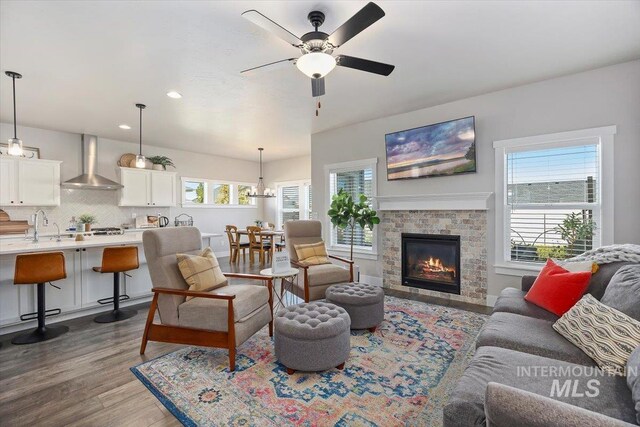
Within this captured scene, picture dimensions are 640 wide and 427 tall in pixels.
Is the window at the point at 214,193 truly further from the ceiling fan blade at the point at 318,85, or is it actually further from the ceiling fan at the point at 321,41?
the ceiling fan at the point at 321,41

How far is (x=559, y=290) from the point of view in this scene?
2.23m

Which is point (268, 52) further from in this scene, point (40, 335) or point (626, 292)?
point (40, 335)

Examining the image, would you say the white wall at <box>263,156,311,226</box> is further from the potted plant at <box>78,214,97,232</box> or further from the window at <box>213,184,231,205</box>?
the potted plant at <box>78,214,97,232</box>

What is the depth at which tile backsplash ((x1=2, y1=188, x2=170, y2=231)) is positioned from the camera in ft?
18.0

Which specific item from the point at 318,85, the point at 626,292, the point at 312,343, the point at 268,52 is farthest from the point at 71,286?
the point at 626,292

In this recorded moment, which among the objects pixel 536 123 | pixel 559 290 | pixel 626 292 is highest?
pixel 536 123

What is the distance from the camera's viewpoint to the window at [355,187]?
5.05 metres

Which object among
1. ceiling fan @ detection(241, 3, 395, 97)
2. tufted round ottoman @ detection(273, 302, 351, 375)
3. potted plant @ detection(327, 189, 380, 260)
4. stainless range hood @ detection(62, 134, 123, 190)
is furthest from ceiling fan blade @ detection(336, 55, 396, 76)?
stainless range hood @ detection(62, 134, 123, 190)

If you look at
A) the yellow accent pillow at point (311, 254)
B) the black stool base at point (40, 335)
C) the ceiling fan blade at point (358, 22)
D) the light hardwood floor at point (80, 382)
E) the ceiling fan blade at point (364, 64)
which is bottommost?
the light hardwood floor at point (80, 382)

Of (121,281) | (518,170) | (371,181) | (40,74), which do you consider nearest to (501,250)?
(518,170)

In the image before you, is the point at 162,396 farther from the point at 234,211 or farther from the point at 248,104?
the point at 234,211

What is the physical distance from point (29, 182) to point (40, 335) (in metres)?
3.69

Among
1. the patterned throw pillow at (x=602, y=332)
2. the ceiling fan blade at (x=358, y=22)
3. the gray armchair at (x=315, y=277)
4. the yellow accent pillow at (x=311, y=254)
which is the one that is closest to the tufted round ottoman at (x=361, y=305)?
the gray armchair at (x=315, y=277)

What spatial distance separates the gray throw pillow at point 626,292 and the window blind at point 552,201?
1.52 m
